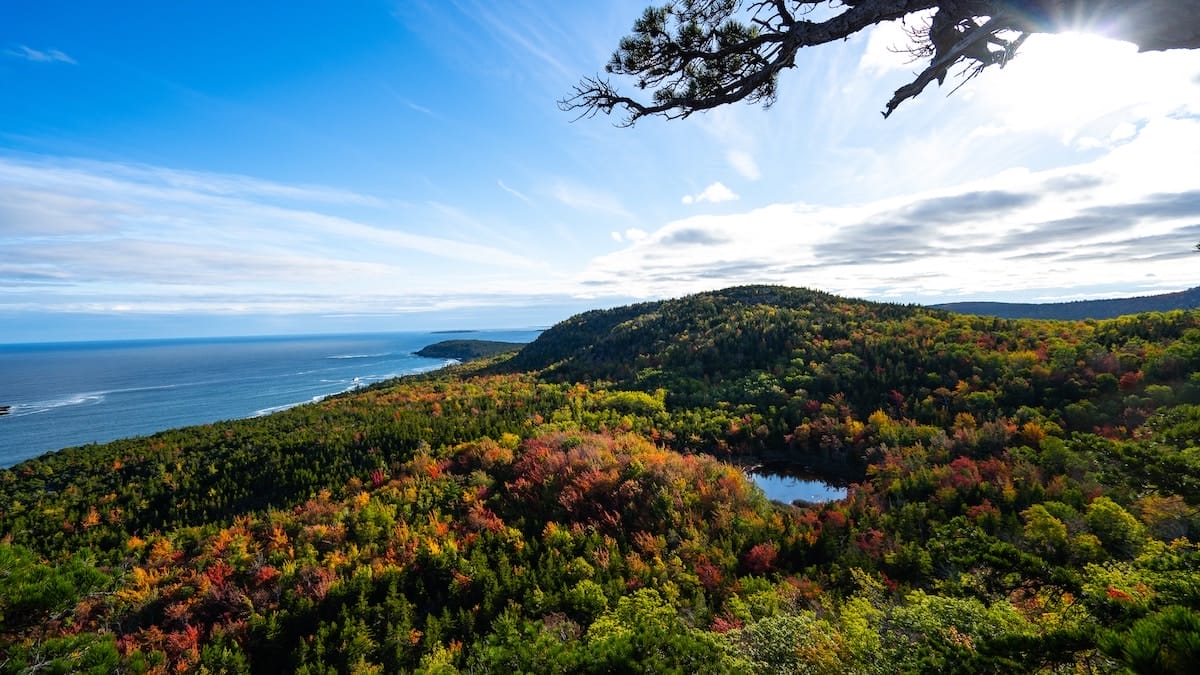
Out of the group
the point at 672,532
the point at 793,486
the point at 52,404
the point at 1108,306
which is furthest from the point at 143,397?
the point at 1108,306

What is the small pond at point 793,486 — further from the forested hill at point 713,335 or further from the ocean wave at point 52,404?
the ocean wave at point 52,404

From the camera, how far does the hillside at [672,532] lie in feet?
18.8

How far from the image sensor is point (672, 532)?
16078 millimetres

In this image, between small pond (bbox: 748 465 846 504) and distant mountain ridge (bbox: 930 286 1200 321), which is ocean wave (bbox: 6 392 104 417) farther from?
distant mountain ridge (bbox: 930 286 1200 321)

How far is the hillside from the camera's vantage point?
18.8 feet

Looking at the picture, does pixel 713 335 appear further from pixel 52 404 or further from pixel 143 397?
pixel 52 404

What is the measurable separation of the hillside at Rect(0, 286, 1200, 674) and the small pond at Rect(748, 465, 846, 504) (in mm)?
1845

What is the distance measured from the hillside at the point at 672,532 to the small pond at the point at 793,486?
1845mm

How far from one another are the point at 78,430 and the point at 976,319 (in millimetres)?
129084

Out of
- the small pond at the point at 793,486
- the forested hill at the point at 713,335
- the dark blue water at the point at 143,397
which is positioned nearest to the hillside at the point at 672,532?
the small pond at the point at 793,486

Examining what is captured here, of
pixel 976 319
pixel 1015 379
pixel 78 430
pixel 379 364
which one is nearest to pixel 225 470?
pixel 1015 379

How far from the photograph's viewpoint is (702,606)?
11.7 meters

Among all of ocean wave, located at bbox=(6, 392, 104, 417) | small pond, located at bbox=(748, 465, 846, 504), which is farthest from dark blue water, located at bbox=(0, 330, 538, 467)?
small pond, located at bbox=(748, 465, 846, 504)

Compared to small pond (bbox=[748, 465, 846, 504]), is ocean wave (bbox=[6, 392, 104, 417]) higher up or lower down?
lower down
